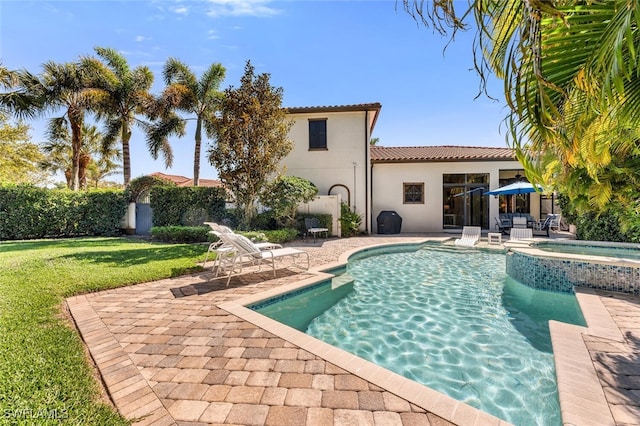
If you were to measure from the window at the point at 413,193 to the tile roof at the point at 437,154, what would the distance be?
60.1 inches

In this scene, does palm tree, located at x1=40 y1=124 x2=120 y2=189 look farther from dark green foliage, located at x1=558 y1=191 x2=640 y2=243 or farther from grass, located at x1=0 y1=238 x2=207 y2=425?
dark green foliage, located at x1=558 y1=191 x2=640 y2=243

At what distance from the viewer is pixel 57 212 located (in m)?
15.4

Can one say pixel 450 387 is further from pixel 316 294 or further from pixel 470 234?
pixel 470 234

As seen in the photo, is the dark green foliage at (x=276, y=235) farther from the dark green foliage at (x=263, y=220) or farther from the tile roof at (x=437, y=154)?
the tile roof at (x=437, y=154)

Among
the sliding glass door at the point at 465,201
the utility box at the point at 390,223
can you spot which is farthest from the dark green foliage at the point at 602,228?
the utility box at the point at 390,223

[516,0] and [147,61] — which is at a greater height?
[147,61]

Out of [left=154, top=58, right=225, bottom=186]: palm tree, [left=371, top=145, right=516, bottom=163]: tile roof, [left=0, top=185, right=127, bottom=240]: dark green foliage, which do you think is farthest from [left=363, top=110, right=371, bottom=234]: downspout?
[left=0, top=185, right=127, bottom=240]: dark green foliage

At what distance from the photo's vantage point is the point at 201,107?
21438 mm

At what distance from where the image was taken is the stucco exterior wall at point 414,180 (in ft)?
58.2

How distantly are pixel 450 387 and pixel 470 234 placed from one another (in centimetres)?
1190

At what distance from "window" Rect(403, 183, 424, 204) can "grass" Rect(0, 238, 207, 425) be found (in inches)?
530

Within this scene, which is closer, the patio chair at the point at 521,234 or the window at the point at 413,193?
the patio chair at the point at 521,234

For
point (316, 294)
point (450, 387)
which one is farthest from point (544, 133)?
point (316, 294)

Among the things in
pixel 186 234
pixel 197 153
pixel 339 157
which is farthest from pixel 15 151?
pixel 339 157
